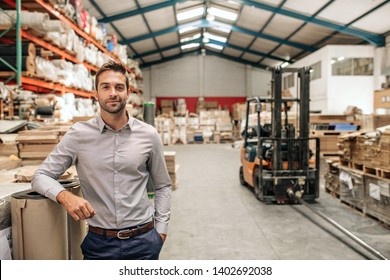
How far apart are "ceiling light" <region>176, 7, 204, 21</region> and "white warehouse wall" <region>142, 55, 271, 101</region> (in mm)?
8158

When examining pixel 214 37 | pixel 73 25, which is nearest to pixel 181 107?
pixel 214 37

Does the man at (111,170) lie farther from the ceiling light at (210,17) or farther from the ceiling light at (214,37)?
the ceiling light at (214,37)

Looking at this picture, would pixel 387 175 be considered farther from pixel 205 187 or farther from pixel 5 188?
pixel 5 188

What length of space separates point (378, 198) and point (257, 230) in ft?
5.48

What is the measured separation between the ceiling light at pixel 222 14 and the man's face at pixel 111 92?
1478cm

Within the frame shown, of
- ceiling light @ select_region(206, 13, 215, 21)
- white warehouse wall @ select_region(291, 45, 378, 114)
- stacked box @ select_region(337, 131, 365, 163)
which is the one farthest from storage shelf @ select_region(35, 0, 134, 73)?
white warehouse wall @ select_region(291, 45, 378, 114)

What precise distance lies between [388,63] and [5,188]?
13.7 meters

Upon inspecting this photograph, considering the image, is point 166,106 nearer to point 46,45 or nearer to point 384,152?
point 46,45

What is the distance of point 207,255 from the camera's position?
12.4 feet

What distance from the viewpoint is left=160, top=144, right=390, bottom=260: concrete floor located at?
12.5 ft

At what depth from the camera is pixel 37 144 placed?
4.44 metres

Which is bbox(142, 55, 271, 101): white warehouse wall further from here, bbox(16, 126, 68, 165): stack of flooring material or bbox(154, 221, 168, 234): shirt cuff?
bbox(154, 221, 168, 234): shirt cuff

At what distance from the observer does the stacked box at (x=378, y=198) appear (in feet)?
14.7

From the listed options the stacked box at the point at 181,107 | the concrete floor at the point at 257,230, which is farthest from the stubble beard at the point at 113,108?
the stacked box at the point at 181,107
